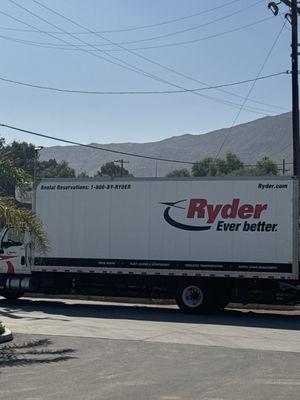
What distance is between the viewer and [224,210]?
60.7 ft

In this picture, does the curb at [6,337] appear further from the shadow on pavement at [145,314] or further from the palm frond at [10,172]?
the shadow on pavement at [145,314]

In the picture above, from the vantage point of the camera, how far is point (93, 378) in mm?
9094

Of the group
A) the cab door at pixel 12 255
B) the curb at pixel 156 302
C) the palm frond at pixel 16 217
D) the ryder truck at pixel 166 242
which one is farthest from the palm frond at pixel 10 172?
the curb at pixel 156 302

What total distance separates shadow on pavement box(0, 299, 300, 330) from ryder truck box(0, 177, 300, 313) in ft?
1.71

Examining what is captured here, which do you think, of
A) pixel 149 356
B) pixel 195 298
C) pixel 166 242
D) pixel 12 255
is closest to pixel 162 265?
pixel 166 242

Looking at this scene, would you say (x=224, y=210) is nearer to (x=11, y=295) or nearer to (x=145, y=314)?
(x=145, y=314)

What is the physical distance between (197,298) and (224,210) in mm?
2648

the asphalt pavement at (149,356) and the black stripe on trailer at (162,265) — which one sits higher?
the black stripe on trailer at (162,265)

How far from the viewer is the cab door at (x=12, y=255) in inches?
822

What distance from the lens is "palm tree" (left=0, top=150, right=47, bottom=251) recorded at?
42.9 ft

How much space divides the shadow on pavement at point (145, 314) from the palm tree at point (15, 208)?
15.4 ft

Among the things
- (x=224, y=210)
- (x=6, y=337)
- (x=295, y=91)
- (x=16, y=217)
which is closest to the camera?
(x=6, y=337)

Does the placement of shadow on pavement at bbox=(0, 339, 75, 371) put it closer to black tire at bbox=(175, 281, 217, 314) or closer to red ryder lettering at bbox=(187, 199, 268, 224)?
black tire at bbox=(175, 281, 217, 314)

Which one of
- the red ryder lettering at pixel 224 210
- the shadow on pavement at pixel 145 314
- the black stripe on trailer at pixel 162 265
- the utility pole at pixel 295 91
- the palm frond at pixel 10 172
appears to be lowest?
the shadow on pavement at pixel 145 314
